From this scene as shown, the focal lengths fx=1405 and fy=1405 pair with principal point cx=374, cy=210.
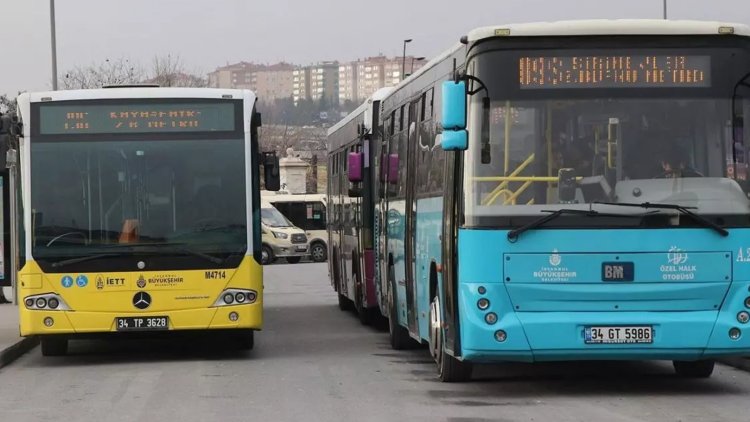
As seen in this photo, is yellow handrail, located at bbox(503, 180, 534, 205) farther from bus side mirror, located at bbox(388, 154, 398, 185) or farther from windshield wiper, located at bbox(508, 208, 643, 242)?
bus side mirror, located at bbox(388, 154, 398, 185)

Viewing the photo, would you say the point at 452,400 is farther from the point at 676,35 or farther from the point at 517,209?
the point at 676,35

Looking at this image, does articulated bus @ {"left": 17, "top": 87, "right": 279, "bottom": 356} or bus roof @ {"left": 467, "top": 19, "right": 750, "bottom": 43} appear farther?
articulated bus @ {"left": 17, "top": 87, "right": 279, "bottom": 356}

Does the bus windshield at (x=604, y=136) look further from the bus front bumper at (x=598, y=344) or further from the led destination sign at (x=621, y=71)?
the bus front bumper at (x=598, y=344)

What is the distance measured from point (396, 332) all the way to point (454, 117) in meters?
5.91

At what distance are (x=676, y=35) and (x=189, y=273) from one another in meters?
6.28

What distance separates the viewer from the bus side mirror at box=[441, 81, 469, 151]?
11.0 meters

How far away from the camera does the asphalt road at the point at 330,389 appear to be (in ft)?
35.9

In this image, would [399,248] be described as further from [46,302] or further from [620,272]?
[620,272]

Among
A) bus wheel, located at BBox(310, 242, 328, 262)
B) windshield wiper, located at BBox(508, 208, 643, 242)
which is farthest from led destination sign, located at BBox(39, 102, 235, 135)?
bus wheel, located at BBox(310, 242, 328, 262)

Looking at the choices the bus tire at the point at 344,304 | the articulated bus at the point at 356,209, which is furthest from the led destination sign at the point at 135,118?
the bus tire at the point at 344,304

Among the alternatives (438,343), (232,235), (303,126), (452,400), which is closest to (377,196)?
(232,235)

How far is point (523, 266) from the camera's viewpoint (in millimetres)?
11133

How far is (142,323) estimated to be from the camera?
15203mm

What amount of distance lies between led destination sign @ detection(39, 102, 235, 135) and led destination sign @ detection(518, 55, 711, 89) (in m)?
5.30
